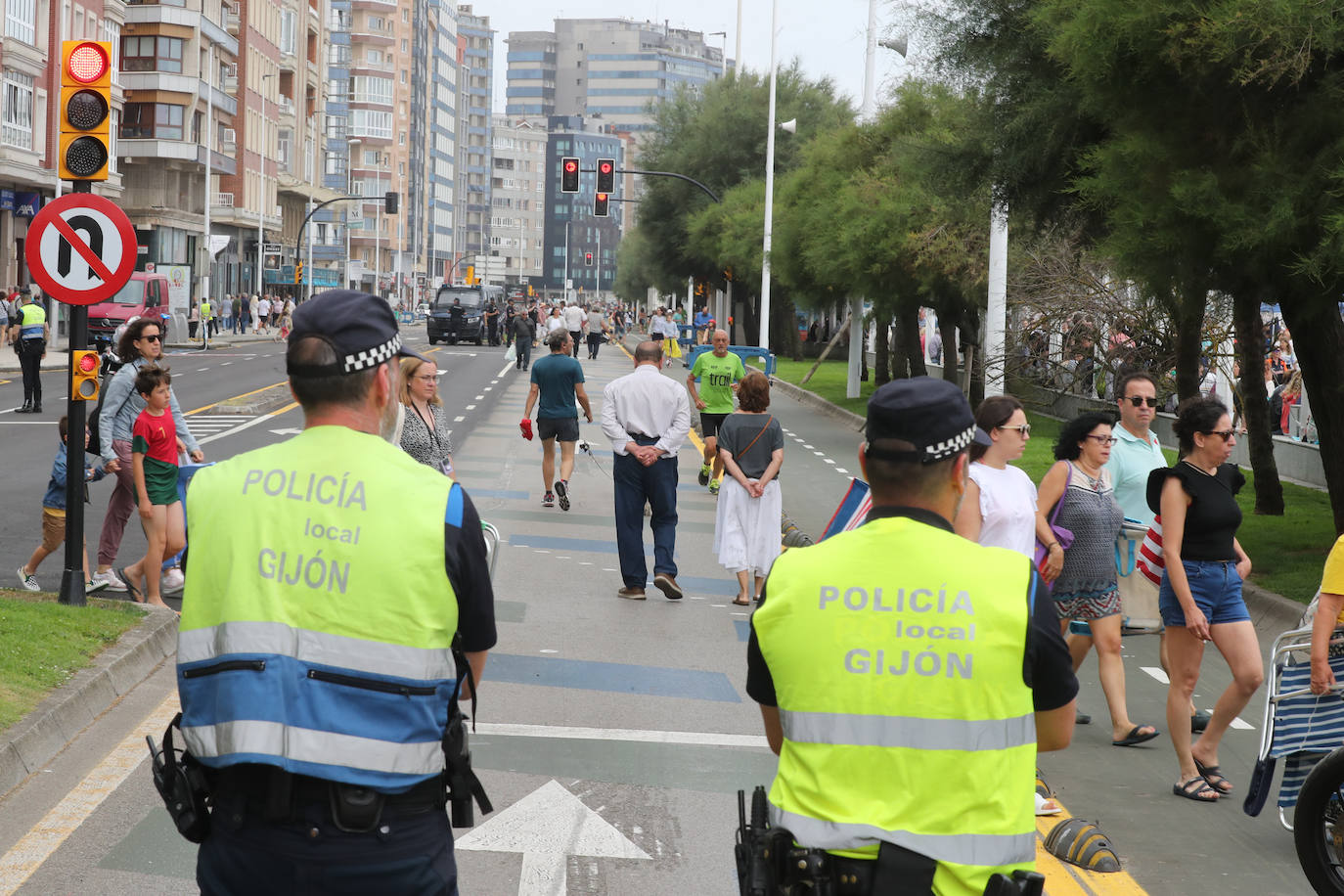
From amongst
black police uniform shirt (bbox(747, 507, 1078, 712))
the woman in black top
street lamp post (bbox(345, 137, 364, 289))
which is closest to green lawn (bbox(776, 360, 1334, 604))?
the woman in black top

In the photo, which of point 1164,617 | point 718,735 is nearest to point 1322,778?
point 1164,617

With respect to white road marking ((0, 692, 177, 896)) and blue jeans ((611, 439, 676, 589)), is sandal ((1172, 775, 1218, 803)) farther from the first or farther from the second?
blue jeans ((611, 439, 676, 589))

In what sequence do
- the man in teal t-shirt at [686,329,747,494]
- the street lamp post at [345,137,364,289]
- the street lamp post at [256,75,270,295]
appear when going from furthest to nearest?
1. the street lamp post at [345,137,364,289]
2. the street lamp post at [256,75,270,295]
3. the man in teal t-shirt at [686,329,747,494]

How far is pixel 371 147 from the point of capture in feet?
489

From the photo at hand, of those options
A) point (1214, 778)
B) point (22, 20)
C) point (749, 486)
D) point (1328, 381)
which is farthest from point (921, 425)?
point (22, 20)

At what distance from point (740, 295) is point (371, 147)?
9219 centimetres

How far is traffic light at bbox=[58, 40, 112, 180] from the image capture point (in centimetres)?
954

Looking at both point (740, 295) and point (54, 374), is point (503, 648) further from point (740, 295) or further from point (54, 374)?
point (740, 295)

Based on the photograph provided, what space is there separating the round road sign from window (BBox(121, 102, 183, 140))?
6636 cm

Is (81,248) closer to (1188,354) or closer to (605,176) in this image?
(1188,354)

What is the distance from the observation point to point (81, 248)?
951 centimetres

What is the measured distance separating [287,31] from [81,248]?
88306 mm

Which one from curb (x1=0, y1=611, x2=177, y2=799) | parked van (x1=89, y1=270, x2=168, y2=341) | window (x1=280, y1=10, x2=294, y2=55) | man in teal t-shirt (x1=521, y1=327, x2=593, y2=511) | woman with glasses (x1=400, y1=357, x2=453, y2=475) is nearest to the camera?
curb (x1=0, y1=611, x2=177, y2=799)

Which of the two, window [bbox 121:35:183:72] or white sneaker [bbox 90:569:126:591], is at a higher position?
window [bbox 121:35:183:72]
